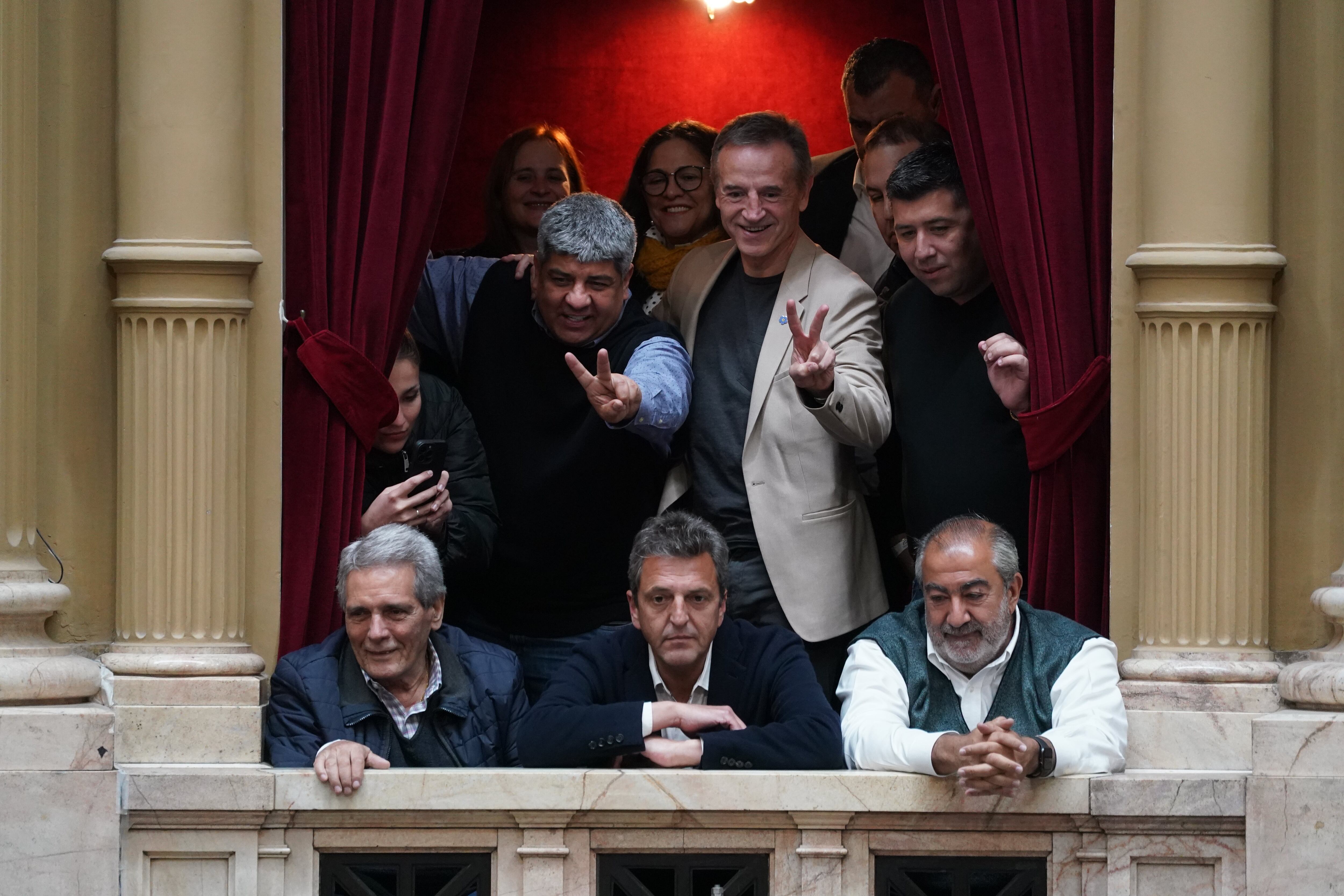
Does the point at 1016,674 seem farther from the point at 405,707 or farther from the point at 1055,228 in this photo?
the point at 405,707

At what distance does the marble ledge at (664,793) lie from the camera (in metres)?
5.36

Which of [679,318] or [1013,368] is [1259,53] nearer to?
[1013,368]

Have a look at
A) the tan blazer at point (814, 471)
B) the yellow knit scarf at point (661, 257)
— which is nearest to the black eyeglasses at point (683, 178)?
the yellow knit scarf at point (661, 257)

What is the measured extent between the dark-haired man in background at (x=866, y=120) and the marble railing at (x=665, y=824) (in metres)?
2.06

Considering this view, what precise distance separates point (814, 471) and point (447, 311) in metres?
1.33

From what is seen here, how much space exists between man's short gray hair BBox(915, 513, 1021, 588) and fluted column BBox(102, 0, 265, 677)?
190 centimetres

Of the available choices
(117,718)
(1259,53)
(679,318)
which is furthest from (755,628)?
(1259,53)

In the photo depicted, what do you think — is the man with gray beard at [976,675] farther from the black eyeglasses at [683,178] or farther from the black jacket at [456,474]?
the black eyeglasses at [683,178]

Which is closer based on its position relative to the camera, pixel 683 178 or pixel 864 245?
pixel 683 178

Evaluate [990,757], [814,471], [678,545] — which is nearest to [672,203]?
[814,471]

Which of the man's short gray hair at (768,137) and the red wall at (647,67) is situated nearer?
the man's short gray hair at (768,137)

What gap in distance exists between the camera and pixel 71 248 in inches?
223

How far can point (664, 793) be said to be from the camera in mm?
5410

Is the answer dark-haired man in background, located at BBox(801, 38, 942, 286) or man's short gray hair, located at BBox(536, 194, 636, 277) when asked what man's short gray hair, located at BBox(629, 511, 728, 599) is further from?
dark-haired man in background, located at BBox(801, 38, 942, 286)
